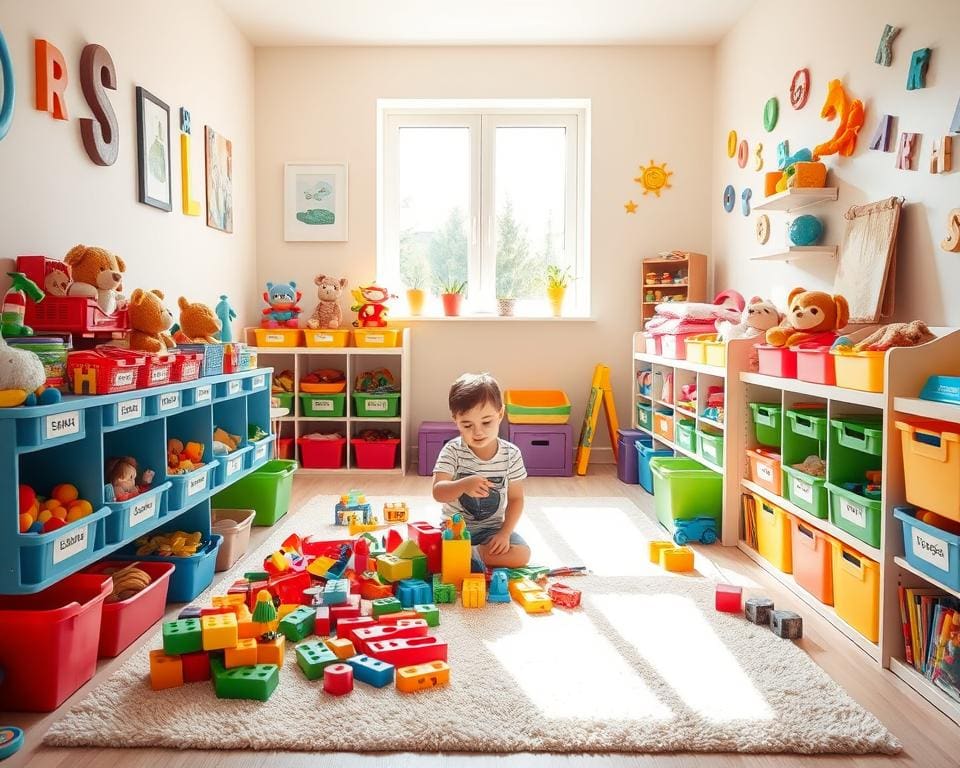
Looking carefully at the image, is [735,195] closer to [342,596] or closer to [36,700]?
[342,596]

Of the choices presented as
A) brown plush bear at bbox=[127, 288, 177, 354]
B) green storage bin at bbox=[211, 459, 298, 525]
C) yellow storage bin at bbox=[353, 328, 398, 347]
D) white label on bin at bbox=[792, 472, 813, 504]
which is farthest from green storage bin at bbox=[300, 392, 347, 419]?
white label on bin at bbox=[792, 472, 813, 504]

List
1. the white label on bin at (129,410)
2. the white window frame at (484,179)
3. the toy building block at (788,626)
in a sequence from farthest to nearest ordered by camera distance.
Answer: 1. the white window frame at (484,179)
2. the toy building block at (788,626)
3. the white label on bin at (129,410)

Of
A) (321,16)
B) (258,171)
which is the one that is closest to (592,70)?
(321,16)

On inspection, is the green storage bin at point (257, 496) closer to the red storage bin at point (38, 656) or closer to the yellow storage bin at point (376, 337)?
the yellow storage bin at point (376, 337)

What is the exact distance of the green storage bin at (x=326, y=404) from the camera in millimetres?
4477

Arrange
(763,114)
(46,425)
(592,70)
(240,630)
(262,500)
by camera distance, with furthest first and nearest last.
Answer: (592,70) → (763,114) → (262,500) → (240,630) → (46,425)

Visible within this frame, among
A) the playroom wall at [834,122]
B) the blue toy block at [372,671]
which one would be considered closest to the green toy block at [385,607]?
the blue toy block at [372,671]

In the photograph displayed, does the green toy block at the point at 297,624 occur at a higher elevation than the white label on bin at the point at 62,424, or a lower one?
lower

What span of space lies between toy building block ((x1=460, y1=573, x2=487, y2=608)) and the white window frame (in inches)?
113

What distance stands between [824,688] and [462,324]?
11.3 ft

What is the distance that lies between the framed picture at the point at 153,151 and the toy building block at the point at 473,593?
2138mm

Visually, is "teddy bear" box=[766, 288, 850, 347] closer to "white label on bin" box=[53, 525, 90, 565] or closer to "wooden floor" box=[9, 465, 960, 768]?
"wooden floor" box=[9, 465, 960, 768]

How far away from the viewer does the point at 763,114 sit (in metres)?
3.97

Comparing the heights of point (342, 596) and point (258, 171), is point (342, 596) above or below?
below
